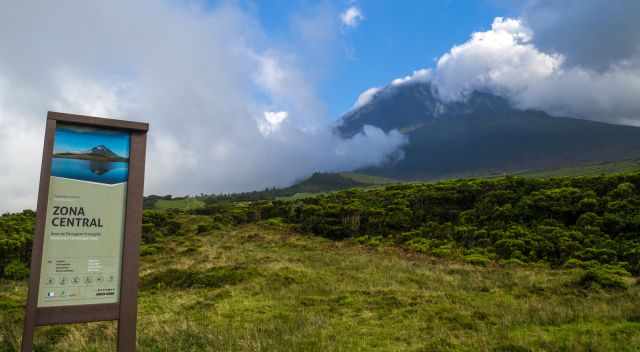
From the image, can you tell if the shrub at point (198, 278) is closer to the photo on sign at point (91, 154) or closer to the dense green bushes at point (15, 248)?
the dense green bushes at point (15, 248)

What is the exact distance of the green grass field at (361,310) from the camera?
311 inches

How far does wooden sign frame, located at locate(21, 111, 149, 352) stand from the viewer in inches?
199

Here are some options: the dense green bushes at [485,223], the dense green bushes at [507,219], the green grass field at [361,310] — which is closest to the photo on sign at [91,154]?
the green grass field at [361,310]

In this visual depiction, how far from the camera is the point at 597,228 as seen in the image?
2209cm

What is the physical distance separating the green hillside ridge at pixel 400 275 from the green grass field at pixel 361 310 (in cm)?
5

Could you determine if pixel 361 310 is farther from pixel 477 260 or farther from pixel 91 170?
pixel 477 260

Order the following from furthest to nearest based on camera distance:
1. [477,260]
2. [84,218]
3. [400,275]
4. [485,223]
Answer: [485,223]
[477,260]
[400,275]
[84,218]

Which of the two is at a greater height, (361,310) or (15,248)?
(361,310)

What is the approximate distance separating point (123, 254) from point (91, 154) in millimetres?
1420

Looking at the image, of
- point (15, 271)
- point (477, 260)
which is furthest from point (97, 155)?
point (15, 271)

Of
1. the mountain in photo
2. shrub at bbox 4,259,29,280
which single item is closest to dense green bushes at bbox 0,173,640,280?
shrub at bbox 4,259,29,280

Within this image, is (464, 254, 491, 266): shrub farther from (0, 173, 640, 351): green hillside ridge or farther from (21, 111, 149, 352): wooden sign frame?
(21, 111, 149, 352): wooden sign frame

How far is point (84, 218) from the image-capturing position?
18.0ft

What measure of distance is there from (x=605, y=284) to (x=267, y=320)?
10.8 metres
